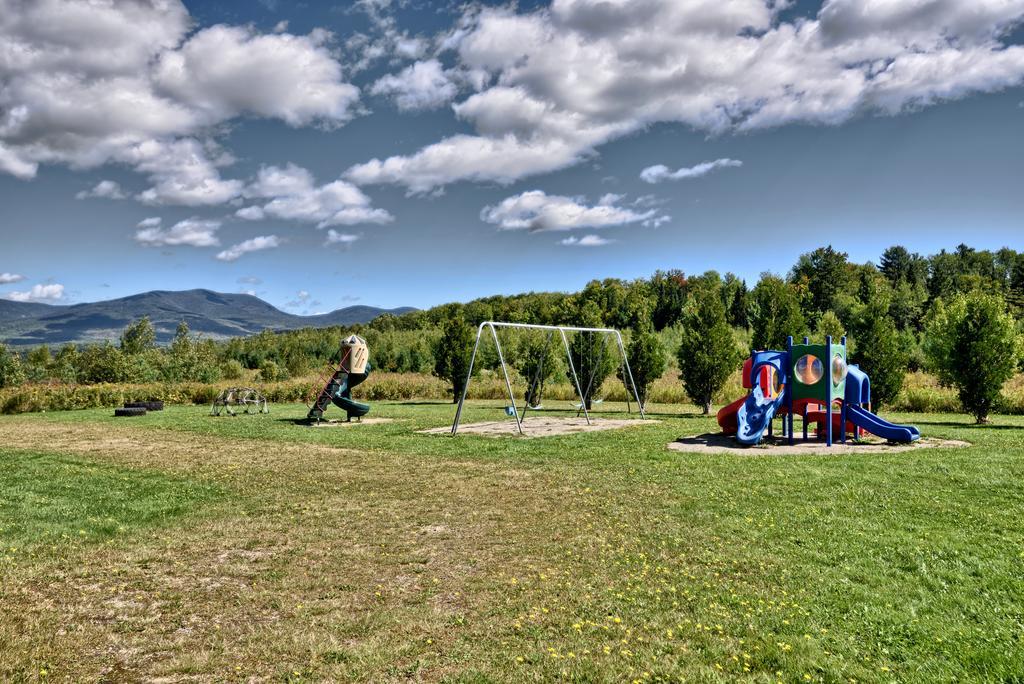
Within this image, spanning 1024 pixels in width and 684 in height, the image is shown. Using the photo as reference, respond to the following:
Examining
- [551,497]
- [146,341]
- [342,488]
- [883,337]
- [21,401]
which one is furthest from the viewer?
[146,341]

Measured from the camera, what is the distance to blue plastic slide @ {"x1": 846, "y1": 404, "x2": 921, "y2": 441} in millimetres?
12188

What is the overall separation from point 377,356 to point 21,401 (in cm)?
2992

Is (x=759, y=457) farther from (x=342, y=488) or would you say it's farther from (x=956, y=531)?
(x=342, y=488)

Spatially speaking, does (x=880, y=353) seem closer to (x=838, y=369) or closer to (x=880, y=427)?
(x=838, y=369)

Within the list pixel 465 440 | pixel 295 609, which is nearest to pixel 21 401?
pixel 465 440

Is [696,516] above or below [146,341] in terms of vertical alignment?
below

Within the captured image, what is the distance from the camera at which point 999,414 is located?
19.1 metres

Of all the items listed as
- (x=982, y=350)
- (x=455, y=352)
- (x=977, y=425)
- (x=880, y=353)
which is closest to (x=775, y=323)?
(x=880, y=353)

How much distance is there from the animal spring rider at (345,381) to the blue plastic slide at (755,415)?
1131cm

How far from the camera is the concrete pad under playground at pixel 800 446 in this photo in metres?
11.8

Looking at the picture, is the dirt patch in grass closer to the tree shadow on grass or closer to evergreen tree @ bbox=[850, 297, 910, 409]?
evergreen tree @ bbox=[850, 297, 910, 409]

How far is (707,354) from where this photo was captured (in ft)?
66.1

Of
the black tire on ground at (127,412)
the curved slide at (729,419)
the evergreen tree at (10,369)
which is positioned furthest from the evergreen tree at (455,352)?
the evergreen tree at (10,369)

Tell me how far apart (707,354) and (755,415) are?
291 inches
